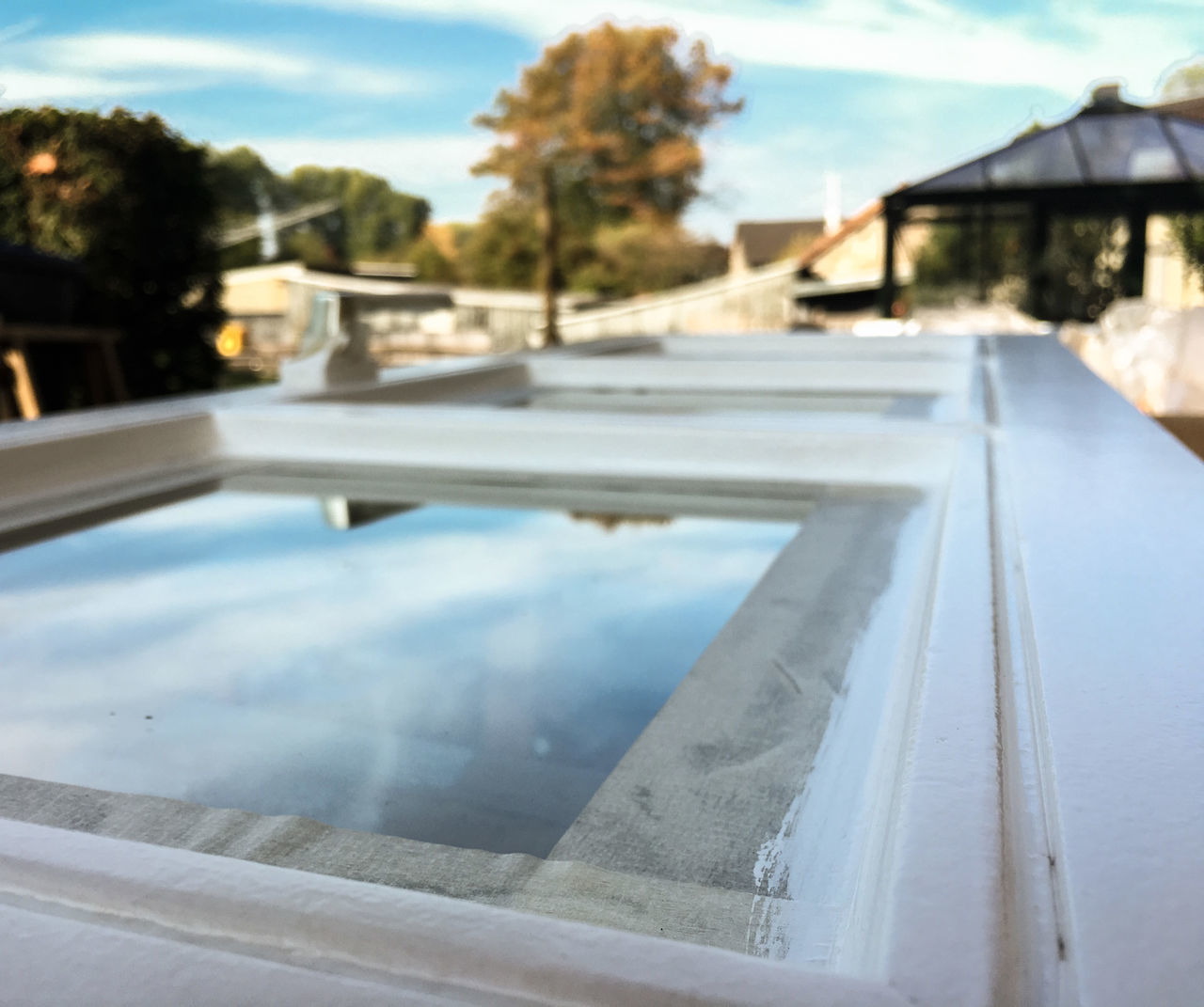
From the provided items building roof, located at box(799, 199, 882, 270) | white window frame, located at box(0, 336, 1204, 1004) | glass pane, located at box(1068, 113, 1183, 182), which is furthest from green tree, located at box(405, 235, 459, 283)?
white window frame, located at box(0, 336, 1204, 1004)

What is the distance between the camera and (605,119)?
18.5 m

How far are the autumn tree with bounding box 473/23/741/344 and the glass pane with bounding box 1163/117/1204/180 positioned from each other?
12.2 meters

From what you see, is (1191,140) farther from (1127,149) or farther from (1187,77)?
(1187,77)

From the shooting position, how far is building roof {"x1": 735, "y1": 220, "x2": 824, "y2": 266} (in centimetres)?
2369

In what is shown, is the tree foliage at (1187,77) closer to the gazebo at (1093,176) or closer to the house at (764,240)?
the house at (764,240)

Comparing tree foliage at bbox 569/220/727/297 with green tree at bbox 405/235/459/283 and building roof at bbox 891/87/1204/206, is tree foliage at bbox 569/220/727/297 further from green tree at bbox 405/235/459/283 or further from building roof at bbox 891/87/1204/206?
building roof at bbox 891/87/1204/206

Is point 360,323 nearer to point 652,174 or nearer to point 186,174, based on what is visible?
point 186,174

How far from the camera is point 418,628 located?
827 mm

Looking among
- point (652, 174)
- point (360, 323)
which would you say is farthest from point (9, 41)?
point (360, 323)

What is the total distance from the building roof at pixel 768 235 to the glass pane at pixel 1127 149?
53.6 ft

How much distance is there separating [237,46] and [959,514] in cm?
3186

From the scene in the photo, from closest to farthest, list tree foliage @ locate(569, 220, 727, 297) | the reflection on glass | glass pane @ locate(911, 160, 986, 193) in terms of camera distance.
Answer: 1. the reflection on glass
2. glass pane @ locate(911, 160, 986, 193)
3. tree foliage @ locate(569, 220, 727, 297)

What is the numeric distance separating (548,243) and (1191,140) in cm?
1140

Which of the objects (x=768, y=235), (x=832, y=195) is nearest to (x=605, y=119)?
(x=768, y=235)
